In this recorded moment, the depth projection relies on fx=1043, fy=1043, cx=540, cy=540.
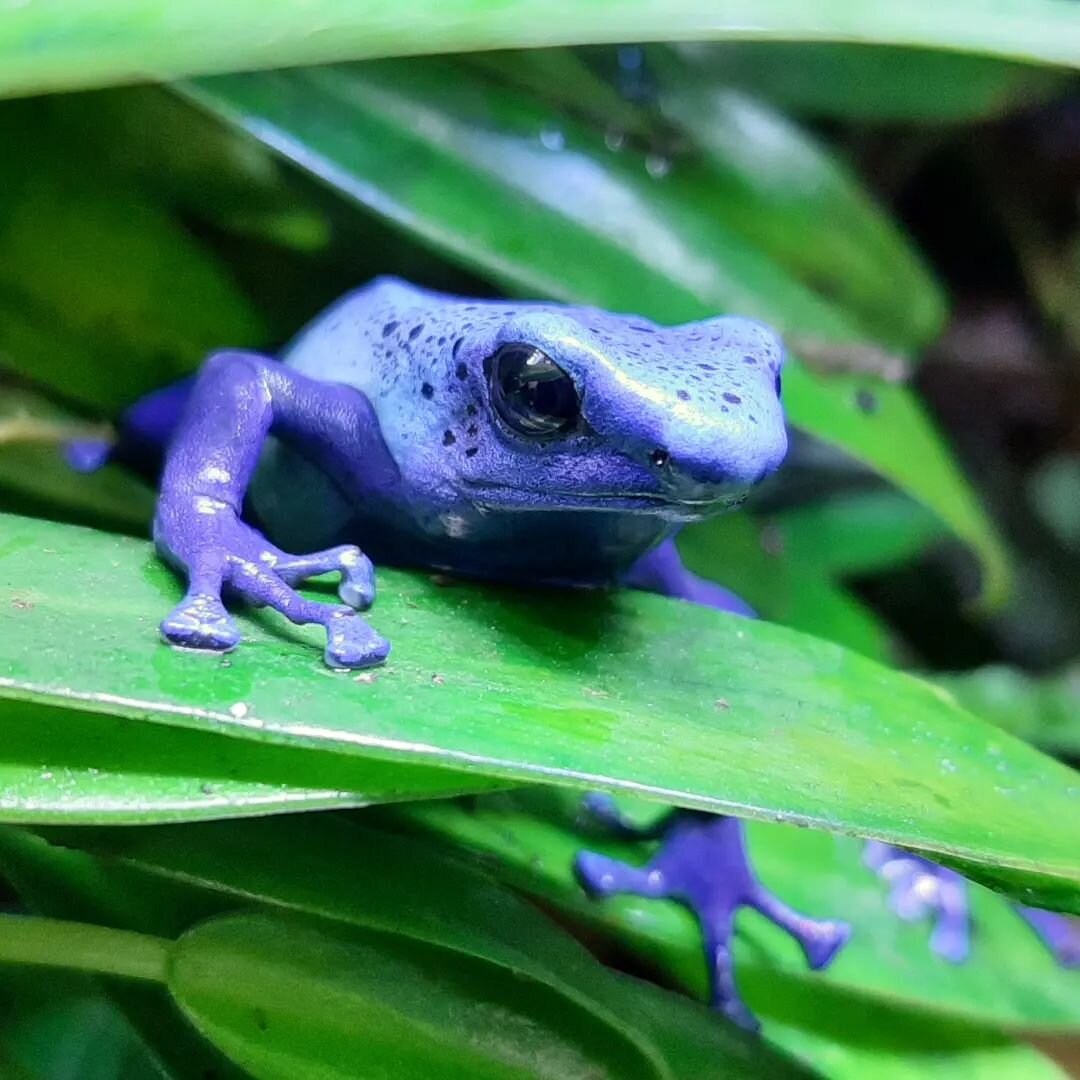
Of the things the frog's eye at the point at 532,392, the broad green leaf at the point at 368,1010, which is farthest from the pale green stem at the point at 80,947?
the frog's eye at the point at 532,392

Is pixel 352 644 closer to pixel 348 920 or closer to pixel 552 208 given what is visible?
pixel 348 920

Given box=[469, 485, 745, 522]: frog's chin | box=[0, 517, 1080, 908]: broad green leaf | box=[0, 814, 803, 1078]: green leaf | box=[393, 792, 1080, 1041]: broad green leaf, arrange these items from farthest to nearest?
box=[393, 792, 1080, 1041]: broad green leaf < box=[469, 485, 745, 522]: frog's chin < box=[0, 814, 803, 1078]: green leaf < box=[0, 517, 1080, 908]: broad green leaf

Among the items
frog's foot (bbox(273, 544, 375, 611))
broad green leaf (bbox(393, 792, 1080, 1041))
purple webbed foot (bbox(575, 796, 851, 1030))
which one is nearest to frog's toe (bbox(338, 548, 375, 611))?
frog's foot (bbox(273, 544, 375, 611))

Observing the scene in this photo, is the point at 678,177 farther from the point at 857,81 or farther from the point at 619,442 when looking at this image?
the point at 619,442

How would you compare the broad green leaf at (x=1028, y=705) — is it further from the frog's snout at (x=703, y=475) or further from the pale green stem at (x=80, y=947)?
the pale green stem at (x=80, y=947)

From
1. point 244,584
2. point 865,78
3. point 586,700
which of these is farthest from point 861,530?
point 244,584

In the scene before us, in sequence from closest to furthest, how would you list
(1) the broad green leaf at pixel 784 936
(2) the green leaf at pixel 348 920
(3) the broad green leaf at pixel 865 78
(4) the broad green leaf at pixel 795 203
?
(2) the green leaf at pixel 348 920 < (1) the broad green leaf at pixel 784 936 < (4) the broad green leaf at pixel 795 203 < (3) the broad green leaf at pixel 865 78

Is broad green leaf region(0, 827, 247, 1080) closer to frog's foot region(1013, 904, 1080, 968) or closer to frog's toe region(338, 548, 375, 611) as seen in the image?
frog's toe region(338, 548, 375, 611)
